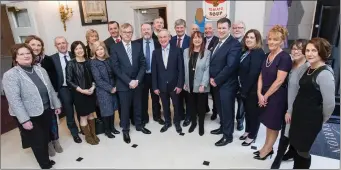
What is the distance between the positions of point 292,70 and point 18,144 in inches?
147

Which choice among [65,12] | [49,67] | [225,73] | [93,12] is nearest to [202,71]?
[225,73]

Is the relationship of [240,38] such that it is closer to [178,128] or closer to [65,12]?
[178,128]

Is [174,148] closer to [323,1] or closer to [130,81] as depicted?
[130,81]

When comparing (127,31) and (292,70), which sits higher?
(127,31)

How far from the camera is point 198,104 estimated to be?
299cm

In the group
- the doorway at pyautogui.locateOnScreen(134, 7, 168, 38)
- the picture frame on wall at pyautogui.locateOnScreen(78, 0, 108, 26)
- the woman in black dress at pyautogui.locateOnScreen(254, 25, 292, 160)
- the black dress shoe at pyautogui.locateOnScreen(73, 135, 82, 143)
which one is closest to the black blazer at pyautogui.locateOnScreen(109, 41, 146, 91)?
the black dress shoe at pyautogui.locateOnScreen(73, 135, 82, 143)

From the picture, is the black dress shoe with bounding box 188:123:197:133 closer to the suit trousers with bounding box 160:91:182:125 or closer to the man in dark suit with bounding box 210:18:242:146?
the suit trousers with bounding box 160:91:182:125

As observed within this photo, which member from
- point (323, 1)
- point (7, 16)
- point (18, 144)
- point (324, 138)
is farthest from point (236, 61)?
point (7, 16)

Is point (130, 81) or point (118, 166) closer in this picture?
point (118, 166)

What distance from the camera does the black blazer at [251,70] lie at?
245 centimetres

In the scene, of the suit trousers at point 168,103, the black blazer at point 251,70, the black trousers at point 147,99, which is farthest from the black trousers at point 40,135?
the black blazer at point 251,70

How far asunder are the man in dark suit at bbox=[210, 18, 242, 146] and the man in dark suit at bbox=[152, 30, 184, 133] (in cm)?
46

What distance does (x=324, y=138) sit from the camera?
2.95 metres

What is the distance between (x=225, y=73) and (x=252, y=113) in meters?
0.61
